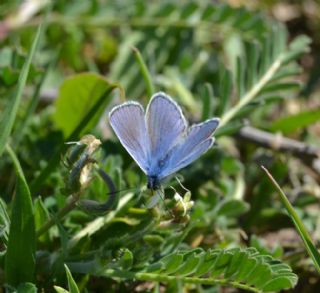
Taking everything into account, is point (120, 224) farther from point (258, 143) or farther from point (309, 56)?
point (309, 56)

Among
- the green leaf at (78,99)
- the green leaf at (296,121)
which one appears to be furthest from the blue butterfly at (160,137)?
the green leaf at (296,121)

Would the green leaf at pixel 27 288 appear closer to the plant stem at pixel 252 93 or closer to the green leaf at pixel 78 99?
the green leaf at pixel 78 99

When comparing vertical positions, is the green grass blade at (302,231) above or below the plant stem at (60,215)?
below

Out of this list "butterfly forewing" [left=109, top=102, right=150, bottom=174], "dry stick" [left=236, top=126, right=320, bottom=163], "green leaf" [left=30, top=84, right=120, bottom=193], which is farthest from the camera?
"dry stick" [left=236, top=126, right=320, bottom=163]

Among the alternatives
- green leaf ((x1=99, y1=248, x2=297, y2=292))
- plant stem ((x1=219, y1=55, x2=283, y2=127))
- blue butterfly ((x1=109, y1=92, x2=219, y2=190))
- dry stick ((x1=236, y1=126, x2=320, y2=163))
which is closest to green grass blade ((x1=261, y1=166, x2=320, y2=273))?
green leaf ((x1=99, y1=248, x2=297, y2=292))

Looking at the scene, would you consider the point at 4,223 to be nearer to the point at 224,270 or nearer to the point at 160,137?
the point at 160,137

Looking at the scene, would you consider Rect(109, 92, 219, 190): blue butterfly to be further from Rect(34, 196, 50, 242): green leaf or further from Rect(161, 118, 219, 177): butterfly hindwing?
Rect(34, 196, 50, 242): green leaf
